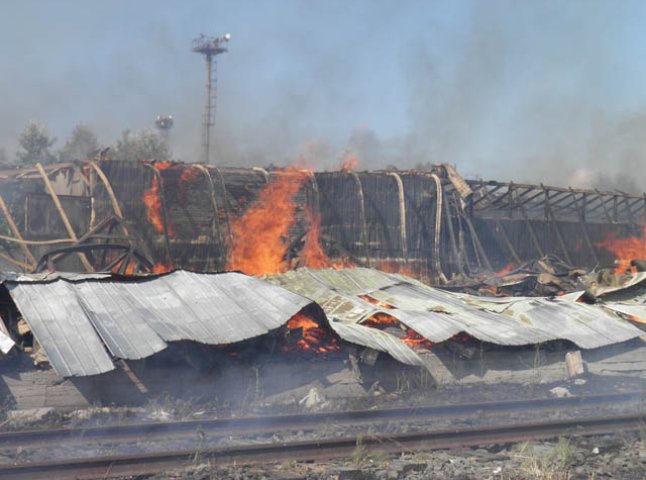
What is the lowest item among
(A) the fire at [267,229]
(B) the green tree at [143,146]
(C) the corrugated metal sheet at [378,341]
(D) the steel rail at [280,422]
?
(D) the steel rail at [280,422]

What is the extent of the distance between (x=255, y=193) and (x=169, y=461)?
11.9m

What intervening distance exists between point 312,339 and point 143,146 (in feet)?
165

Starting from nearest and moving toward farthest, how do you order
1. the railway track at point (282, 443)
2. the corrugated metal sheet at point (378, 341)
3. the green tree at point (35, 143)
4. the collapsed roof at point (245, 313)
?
1. the railway track at point (282, 443)
2. the collapsed roof at point (245, 313)
3. the corrugated metal sheet at point (378, 341)
4. the green tree at point (35, 143)

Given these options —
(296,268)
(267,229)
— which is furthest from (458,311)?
(267,229)

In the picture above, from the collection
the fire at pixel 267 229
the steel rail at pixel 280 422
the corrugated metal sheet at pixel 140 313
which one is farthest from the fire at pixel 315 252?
the steel rail at pixel 280 422

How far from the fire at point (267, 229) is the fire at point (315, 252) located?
0.48m

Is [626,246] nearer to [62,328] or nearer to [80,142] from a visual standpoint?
[62,328]

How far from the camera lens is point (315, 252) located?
18.2 metres

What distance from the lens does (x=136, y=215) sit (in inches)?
653

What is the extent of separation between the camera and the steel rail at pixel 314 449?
20.5 ft

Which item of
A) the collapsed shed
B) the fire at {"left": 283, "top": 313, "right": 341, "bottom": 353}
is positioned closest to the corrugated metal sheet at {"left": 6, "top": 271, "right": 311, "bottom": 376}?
the fire at {"left": 283, "top": 313, "right": 341, "bottom": 353}

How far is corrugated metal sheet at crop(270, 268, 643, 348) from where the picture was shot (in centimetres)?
1165

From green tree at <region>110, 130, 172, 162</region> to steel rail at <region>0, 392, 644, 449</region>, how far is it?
165ft

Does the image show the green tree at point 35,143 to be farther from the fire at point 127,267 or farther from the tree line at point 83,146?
the fire at point 127,267
